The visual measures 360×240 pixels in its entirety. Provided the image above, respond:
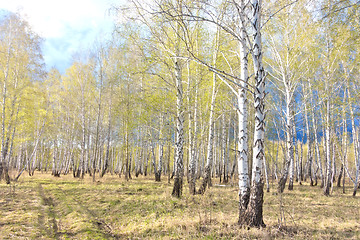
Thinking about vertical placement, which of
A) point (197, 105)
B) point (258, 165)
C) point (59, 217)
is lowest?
point (59, 217)

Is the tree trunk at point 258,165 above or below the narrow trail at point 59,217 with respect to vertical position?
above

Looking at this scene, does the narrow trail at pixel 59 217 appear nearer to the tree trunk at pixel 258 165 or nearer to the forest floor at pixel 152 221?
the forest floor at pixel 152 221

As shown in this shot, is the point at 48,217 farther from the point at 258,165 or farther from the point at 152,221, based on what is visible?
the point at 258,165

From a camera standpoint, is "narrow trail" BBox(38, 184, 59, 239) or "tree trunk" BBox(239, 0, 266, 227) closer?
"tree trunk" BBox(239, 0, 266, 227)

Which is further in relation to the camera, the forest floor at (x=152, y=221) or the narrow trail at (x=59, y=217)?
the narrow trail at (x=59, y=217)

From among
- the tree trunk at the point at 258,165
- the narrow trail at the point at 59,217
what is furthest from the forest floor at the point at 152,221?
the tree trunk at the point at 258,165

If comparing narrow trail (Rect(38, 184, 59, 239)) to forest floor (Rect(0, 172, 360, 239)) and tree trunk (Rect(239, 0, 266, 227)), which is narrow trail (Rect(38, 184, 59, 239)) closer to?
forest floor (Rect(0, 172, 360, 239))

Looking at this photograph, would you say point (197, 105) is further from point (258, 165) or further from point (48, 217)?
point (48, 217)

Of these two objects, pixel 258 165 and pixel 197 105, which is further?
pixel 197 105

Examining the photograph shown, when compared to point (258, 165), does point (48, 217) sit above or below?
below

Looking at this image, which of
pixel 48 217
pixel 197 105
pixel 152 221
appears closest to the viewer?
pixel 152 221

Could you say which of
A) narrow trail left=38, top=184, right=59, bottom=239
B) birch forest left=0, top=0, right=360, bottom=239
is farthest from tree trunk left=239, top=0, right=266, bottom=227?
narrow trail left=38, top=184, right=59, bottom=239

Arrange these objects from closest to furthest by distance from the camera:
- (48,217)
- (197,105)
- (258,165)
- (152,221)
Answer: (258,165) < (152,221) < (48,217) < (197,105)

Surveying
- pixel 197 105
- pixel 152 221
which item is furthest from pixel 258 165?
pixel 197 105
